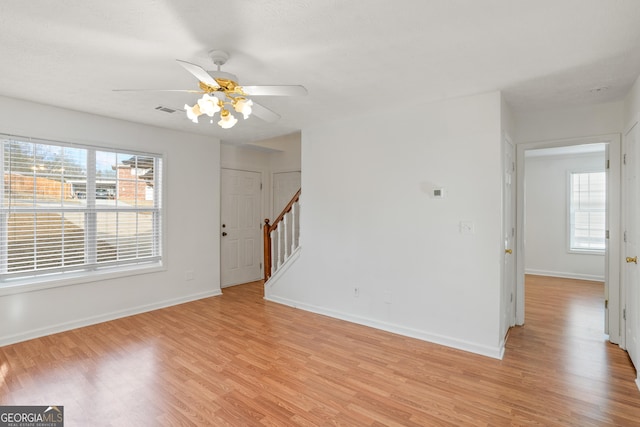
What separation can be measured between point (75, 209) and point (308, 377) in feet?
10.5

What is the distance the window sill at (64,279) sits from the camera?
3.23 metres

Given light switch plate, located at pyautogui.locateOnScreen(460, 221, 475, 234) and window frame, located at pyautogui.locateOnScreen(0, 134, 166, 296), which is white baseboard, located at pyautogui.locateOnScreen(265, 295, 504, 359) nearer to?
light switch plate, located at pyautogui.locateOnScreen(460, 221, 475, 234)

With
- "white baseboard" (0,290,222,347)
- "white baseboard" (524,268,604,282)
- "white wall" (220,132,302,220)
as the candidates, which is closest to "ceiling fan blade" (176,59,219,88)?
"white baseboard" (0,290,222,347)

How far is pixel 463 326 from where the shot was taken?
3.13 m

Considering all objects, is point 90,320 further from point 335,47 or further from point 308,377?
point 335,47

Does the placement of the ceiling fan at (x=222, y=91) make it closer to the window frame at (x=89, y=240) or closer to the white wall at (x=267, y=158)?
the window frame at (x=89, y=240)

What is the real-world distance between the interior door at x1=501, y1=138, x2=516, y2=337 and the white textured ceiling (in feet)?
2.09

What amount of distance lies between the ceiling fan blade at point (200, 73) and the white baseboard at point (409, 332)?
2.97m

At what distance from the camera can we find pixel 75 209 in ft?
11.9

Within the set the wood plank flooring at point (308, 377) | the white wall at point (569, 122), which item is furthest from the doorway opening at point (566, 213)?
the wood plank flooring at point (308, 377)

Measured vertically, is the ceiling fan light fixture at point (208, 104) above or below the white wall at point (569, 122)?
below

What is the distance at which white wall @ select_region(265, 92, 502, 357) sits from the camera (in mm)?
3020

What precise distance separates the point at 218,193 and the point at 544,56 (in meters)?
4.37

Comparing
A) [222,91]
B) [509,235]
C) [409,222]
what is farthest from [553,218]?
[222,91]
